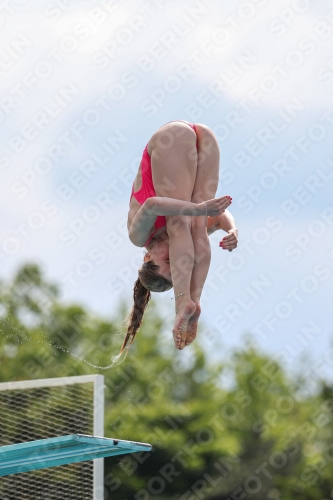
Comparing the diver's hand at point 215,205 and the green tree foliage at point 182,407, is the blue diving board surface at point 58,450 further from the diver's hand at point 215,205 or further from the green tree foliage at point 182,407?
the green tree foliage at point 182,407

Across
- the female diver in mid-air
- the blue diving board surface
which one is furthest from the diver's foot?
the blue diving board surface

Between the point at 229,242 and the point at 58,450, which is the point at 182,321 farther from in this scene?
the point at 58,450

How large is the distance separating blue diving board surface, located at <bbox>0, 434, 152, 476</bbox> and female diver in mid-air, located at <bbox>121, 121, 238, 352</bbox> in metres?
0.75

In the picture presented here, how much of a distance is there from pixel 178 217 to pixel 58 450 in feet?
5.42

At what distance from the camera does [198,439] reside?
2344 cm

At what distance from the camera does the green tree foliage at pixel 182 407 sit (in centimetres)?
2148

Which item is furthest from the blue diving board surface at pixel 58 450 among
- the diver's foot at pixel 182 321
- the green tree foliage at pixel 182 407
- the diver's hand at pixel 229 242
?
the green tree foliage at pixel 182 407

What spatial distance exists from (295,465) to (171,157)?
65.0ft

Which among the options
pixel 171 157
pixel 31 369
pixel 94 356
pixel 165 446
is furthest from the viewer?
pixel 94 356

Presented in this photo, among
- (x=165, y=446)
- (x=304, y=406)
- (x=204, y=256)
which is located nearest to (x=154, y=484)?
(x=165, y=446)

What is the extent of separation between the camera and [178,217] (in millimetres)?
5230

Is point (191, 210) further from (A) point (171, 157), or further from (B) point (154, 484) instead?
(B) point (154, 484)

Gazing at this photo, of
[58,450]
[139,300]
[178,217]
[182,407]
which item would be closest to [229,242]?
[178,217]

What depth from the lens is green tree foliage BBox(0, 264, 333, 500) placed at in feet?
70.5
